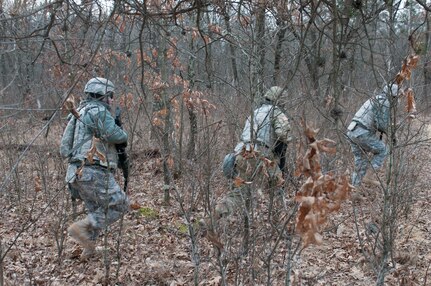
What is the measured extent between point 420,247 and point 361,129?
1702 millimetres

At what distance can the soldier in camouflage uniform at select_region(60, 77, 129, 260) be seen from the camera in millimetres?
4441

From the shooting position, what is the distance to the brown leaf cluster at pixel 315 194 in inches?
62.1

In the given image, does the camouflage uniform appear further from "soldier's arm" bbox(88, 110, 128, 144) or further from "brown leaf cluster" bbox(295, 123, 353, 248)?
"brown leaf cluster" bbox(295, 123, 353, 248)

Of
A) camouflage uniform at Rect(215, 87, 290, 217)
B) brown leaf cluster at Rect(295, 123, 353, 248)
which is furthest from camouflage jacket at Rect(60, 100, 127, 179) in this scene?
brown leaf cluster at Rect(295, 123, 353, 248)

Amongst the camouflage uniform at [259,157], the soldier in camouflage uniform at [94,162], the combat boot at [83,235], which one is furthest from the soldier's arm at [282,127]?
the combat boot at [83,235]

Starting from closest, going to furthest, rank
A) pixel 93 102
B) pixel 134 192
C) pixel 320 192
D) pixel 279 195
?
pixel 320 192 < pixel 279 195 < pixel 93 102 < pixel 134 192

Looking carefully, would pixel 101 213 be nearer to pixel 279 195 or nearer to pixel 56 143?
pixel 279 195

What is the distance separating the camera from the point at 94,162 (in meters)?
4.51

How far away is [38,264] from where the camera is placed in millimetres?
4824

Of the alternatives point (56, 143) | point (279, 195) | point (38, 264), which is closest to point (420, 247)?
point (279, 195)

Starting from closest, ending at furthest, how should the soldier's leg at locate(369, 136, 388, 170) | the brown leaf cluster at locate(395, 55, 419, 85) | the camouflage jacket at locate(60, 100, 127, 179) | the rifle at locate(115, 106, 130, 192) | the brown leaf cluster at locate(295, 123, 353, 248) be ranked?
1. the brown leaf cluster at locate(295, 123, 353, 248)
2. the brown leaf cluster at locate(395, 55, 419, 85)
3. the camouflage jacket at locate(60, 100, 127, 179)
4. the rifle at locate(115, 106, 130, 192)
5. the soldier's leg at locate(369, 136, 388, 170)

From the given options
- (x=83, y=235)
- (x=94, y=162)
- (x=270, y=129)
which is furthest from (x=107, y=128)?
(x=270, y=129)

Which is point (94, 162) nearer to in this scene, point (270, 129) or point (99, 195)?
point (99, 195)

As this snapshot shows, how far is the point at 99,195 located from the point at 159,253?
41.4 inches
